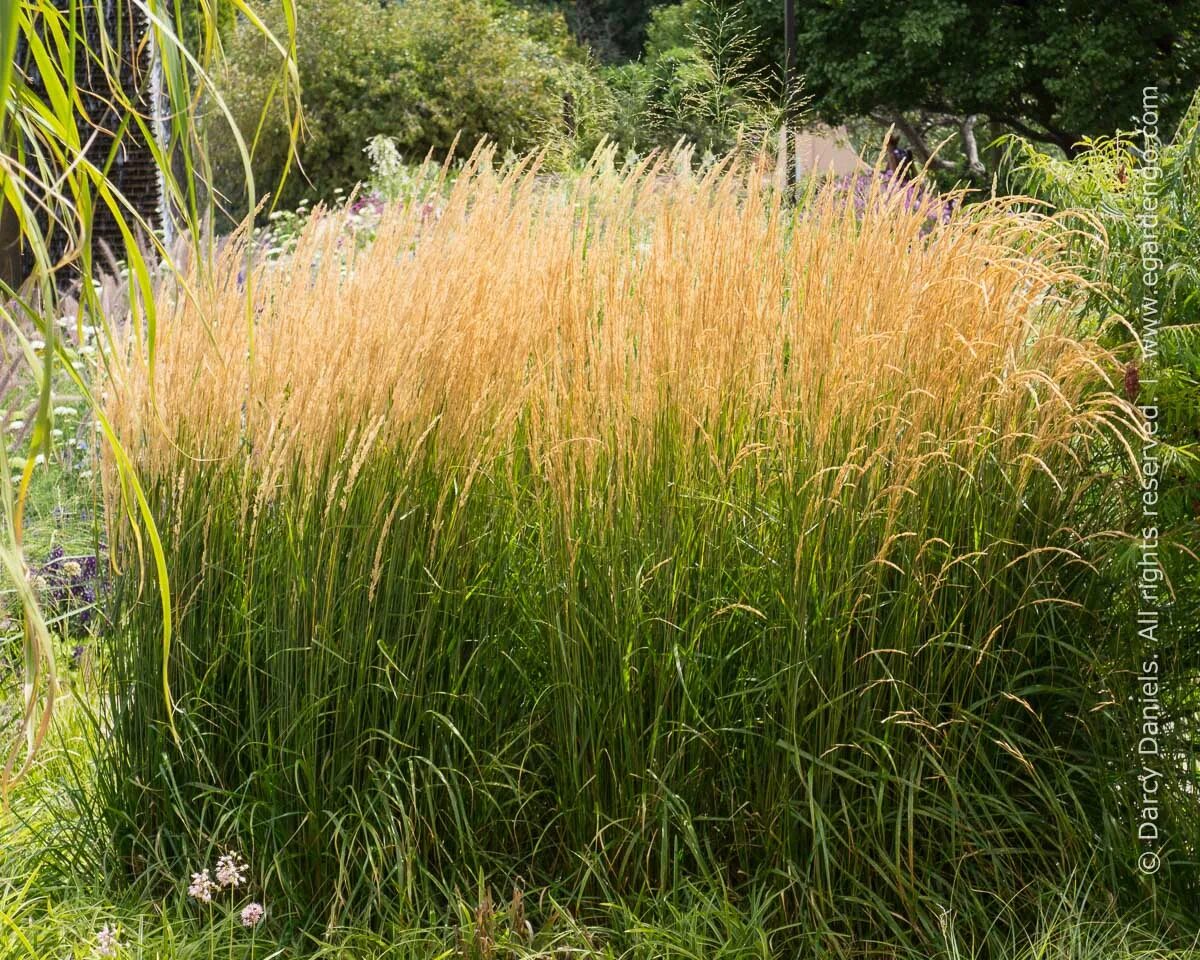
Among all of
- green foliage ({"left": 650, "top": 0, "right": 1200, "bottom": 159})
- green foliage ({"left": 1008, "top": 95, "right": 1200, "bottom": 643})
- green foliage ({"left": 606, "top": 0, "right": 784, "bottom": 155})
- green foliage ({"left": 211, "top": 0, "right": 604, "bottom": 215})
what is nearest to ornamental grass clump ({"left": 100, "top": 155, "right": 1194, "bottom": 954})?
green foliage ({"left": 1008, "top": 95, "right": 1200, "bottom": 643})

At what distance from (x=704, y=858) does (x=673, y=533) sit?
638 mm

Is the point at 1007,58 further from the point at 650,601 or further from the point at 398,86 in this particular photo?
the point at 650,601

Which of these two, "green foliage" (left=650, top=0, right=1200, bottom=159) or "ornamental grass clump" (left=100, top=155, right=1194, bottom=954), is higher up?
"green foliage" (left=650, top=0, right=1200, bottom=159)

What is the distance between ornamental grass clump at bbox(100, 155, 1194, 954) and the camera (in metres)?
2.29

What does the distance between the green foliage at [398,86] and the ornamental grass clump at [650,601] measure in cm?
1475

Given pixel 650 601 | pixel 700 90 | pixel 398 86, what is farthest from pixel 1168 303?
pixel 398 86

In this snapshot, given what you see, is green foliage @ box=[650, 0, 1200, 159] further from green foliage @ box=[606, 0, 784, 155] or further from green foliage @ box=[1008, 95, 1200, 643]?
green foliage @ box=[1008, 95, 1200, 643]

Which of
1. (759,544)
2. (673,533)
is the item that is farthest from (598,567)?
(759,544)

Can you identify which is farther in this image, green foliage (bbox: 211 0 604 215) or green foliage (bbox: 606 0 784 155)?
green foliage (bbox: 211 0 604 215)

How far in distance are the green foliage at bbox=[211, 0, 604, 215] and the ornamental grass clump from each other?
1475cm

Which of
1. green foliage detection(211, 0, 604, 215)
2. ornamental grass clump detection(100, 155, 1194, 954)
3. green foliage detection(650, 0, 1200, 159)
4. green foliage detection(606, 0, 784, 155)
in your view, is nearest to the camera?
ornamental grass clump detection(100, 155, 1194, 954)

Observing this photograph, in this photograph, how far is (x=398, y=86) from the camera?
55.8ft

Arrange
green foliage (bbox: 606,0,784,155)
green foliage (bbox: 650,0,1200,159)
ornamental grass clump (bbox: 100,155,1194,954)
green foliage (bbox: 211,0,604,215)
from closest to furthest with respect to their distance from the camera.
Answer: ornamental grass clump (bbox: 100,155,1194,954)
green foliage (bbox: 606,0,784,155)
green foliage (bbox: 650,0,1200,159)
green foliage (bbox: 211,0,604,215)

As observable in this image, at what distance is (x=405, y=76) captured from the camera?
17.0 metres
